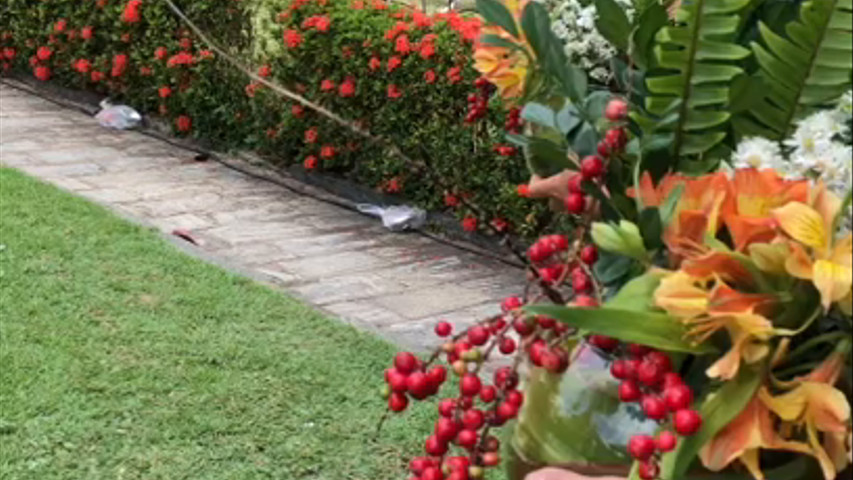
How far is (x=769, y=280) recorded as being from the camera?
3.26ft

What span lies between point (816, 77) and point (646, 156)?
166mm

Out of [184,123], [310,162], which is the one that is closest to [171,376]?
[310,162]

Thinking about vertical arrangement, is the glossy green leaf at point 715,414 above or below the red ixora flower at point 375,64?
above

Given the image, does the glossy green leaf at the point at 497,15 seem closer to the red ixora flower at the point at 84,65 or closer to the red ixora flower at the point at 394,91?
the red ixora flower at the point at 394,91

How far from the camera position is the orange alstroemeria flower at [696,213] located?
103 cm

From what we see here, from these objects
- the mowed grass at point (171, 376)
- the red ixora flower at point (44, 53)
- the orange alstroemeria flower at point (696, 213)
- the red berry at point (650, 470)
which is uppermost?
the orange alstroemeria flower at point (696, 213)

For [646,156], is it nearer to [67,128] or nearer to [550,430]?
[550,430]

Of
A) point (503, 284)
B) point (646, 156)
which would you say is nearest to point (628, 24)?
point (646, 156)

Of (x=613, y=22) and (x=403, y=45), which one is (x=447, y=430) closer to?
(x=613, y=22)

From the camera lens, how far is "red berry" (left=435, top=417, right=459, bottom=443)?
117cm

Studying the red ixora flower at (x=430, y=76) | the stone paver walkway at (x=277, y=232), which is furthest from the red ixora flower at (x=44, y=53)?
the red ixora flower at (x=430, y=76)

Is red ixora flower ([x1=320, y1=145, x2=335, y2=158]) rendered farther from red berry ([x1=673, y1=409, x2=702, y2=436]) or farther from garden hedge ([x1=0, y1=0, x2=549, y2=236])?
red berry ([x1=673, y1=409, x2=702, y2=436])

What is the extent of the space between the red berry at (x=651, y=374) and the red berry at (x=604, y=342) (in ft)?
0.23

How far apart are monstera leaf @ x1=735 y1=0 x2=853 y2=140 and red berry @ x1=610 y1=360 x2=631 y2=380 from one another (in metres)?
0.25
